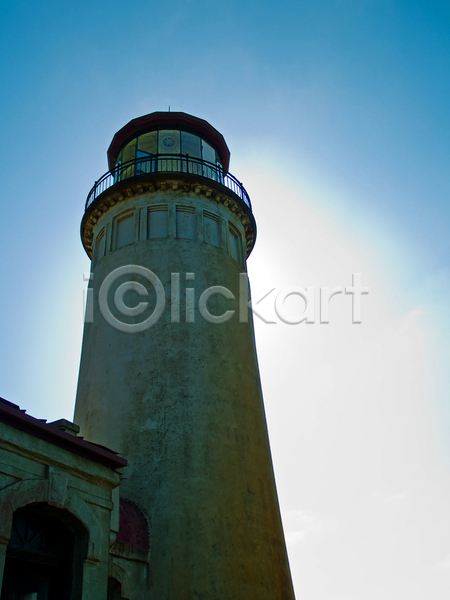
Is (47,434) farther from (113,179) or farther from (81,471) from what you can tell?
(113,179)

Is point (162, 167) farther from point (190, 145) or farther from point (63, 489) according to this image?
point (63, 489)

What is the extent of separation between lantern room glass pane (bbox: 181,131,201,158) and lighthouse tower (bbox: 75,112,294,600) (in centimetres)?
7

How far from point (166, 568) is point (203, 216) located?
12.8 metres

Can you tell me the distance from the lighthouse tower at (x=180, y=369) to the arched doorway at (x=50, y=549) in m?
3.16

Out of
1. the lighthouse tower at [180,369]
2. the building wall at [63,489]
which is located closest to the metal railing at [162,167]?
the lighthouse tower at [180,369]

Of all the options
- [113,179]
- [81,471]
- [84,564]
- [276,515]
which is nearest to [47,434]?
[81,471]

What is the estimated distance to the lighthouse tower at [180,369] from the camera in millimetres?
14977

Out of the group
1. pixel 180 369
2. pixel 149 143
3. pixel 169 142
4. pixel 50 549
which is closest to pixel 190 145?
pixel 169 142

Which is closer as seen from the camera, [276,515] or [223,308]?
[276,515]

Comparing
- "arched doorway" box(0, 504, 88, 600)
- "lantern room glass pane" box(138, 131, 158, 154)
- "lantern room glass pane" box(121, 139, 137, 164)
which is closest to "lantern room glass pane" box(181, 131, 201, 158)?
"lantern room glass pane" box(138, 131, 158, 154)

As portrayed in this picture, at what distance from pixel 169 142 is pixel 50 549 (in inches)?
707

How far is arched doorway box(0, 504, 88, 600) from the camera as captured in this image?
1066 centimetres

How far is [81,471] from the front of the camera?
1157 centimetres

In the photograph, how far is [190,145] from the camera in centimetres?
2488
